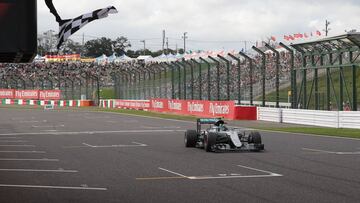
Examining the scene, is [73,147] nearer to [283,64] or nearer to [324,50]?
[324,50]

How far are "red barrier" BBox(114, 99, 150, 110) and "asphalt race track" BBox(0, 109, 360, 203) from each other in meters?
32.0

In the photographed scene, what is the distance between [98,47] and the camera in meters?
171

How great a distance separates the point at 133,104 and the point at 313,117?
2750 centimetres

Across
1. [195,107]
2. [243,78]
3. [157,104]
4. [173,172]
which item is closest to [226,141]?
[173,172]

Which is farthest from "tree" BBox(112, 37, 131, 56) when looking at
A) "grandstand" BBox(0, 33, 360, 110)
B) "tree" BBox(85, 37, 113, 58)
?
"grandstand" BBox(0, 33, 360, 110)

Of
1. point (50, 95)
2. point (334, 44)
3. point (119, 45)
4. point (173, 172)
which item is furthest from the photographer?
point (119, 45)

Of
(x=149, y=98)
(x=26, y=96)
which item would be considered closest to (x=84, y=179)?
(x=149, y=98)

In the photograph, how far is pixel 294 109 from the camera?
107ft

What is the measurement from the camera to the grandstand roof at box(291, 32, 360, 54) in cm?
2784

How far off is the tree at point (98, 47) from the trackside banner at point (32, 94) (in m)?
97.6

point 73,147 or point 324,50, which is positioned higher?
point 324,50

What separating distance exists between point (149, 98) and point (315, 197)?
43262mm

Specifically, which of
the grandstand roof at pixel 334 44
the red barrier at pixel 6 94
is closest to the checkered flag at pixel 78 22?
the grandstand roof at pixel 334 44

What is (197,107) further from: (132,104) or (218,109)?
(132,104)
